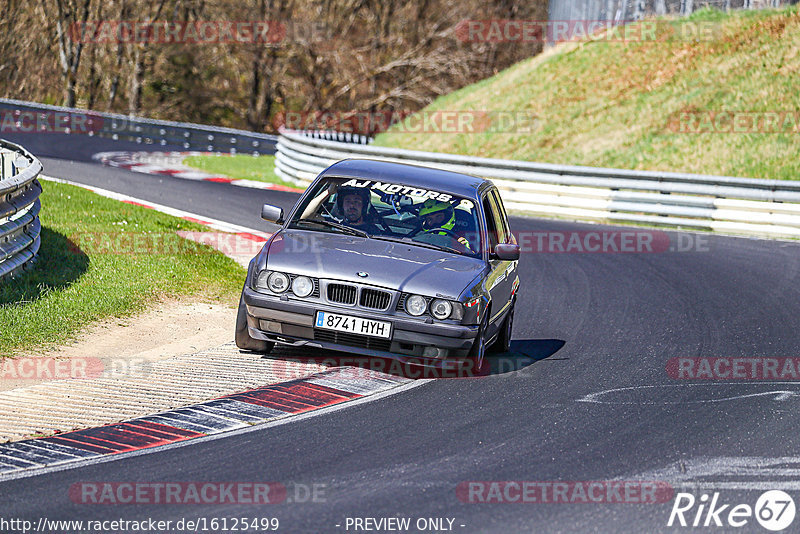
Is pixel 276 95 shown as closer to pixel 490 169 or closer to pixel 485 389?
pixel 490 169

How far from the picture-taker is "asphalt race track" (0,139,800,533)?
18.1 feet

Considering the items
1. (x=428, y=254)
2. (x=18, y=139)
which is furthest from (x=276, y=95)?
(x=428, y=254)

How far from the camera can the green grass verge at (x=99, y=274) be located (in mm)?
9516

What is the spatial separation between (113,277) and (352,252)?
159 inches

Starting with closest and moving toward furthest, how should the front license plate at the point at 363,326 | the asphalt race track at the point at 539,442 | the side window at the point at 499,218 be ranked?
the asphalt race track at the point at 539,442
the front license plate at the point at 363,326
the side window at the point at 499,218

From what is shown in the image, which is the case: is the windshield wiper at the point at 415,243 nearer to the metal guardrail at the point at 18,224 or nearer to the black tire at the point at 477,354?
the black tire at the point at 477,354

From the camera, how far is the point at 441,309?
27.1 ft

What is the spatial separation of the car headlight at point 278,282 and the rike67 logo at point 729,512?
3562mm

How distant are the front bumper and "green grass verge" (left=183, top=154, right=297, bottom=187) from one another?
17.0 meters

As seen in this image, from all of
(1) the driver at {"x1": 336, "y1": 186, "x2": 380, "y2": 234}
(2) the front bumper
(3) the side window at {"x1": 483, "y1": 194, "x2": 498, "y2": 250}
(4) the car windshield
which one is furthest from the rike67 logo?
(1) the driver at {"x1": 336, "y1": 186, "x2": 380, "y2": 234}

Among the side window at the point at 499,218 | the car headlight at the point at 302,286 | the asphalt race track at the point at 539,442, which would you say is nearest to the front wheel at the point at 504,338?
the asphalt race track at the point at 539,442

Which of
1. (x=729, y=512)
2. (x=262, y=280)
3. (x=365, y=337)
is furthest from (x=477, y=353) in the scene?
(x=729, y=512)

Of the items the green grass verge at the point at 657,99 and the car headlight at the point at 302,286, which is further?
the green grass verge at the point at 657,99

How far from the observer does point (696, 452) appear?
6887 millimetres
